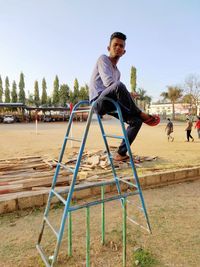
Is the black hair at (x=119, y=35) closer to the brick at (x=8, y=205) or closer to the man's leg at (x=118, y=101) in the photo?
the man's leg at (x=118, y=101)

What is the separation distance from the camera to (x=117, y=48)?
2279 millimetres

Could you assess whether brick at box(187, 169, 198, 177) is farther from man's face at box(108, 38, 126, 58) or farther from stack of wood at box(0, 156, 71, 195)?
man's face at box(108, 38, 126, 58)

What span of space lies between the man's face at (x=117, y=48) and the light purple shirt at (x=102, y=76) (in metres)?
0.13

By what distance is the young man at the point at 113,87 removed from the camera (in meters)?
2.10

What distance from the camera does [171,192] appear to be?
4.57 meters

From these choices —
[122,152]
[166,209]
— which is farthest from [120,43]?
[166,209]

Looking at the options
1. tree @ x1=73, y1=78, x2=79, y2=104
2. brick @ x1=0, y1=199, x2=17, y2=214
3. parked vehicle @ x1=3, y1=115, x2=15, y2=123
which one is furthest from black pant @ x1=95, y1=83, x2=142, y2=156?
tree @ x1=73, y1=78, x2=79, y2=104

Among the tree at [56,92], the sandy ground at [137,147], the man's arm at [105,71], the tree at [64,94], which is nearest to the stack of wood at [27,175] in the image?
the sandy ground at [137,147]

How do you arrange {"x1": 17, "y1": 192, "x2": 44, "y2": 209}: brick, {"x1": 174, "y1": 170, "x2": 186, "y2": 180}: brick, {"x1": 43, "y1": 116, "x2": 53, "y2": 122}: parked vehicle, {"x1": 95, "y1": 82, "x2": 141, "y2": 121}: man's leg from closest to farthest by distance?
{"x1": 95, "y1": 82, "x2": 141, "y2": 121}: man's leg < {"x1": 17, "y1": 192, "x2": 44, "y2": 209}: brick < {"x1": 174, "y1": 170, "x2": 186, "y2": 180}: brick < {"x1": 43, "y1": 116, "x2": 53, "y2": 122}: parked vehicle

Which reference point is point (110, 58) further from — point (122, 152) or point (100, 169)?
point (100, 169)

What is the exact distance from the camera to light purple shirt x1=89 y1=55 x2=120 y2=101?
6.91 feet

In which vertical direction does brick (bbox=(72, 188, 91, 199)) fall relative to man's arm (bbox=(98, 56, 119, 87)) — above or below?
below

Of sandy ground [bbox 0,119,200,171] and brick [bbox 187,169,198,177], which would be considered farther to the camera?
sandy ground [bbox 0,119,200,171]

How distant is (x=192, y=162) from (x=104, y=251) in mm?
5361
